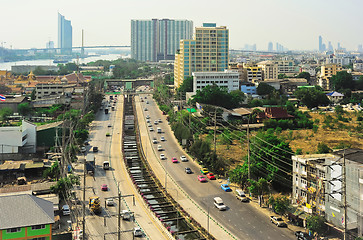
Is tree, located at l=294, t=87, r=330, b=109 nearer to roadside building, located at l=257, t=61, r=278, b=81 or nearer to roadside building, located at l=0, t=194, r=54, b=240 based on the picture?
roadside building, located at l=257, t=61, r=278, b=81

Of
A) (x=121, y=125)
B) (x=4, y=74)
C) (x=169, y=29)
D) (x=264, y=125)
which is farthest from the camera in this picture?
(x=169, y=29)

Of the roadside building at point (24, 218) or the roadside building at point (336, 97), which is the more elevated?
the roadside building at point (336, 97)

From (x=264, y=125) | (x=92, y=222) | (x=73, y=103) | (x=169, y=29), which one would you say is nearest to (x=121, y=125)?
(x=73, y=103)

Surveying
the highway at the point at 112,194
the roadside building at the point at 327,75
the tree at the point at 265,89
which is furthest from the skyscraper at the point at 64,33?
the highway at the point at 112,194

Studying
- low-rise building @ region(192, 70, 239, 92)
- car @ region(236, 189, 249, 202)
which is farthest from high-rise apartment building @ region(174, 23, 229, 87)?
car @ region(236, 189, 249, 202)

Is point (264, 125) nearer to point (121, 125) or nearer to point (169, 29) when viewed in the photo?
point (121, 125)

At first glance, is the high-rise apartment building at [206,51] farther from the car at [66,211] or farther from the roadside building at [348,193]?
the roadside building at [348,193]
